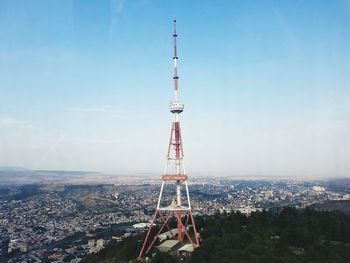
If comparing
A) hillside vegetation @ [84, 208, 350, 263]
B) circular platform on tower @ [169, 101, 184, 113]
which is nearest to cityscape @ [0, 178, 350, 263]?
hillside vegetation @ [84, 208, 350, 263]

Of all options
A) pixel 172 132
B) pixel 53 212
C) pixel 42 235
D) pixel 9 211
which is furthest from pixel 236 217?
pixel 9 211

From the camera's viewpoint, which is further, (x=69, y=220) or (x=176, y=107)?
(x=69, y=220)

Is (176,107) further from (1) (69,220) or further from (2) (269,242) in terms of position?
(1) (69,220)

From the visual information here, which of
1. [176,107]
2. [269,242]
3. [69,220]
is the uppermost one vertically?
[176,107]

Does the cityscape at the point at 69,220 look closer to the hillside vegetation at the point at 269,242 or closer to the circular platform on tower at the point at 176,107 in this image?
the hillside vegetation at the point at 269,242

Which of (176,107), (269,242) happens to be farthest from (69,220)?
(269,242)

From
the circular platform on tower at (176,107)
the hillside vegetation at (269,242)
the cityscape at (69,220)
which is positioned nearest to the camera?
Answer: the hillside vegetation at (269,242)

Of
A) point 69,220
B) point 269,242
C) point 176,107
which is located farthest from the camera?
point 69,220

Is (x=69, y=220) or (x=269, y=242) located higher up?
(x=269, y=242)

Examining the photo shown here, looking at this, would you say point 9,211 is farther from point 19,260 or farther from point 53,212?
point 19,260

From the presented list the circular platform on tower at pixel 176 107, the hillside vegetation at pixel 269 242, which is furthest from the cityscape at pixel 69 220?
the circular platform on tower at pixel 176 107

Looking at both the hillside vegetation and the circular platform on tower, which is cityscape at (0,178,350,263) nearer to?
the hillside vegetation
